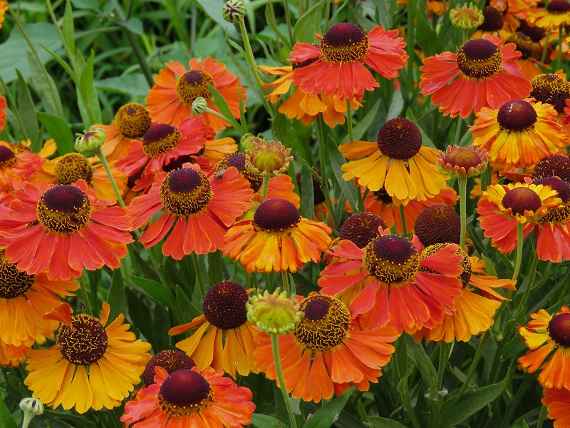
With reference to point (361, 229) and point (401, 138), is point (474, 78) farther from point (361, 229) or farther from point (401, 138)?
point (361, 229)

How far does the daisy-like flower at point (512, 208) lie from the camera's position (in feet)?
3.76

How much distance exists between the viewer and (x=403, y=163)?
147cm

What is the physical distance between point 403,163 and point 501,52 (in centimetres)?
28

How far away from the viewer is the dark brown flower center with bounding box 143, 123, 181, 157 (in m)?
1.50

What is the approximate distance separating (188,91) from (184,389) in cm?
76

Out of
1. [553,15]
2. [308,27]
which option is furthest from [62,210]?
[553,15]

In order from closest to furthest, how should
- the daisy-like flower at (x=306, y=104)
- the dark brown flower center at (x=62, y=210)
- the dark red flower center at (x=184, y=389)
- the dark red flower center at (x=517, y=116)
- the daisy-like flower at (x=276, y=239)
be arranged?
the dark red flower center at (x=184, y=389)
the daisy-like flower at (x=276, y=239)
the dark brown flower center at (x=62, y=210)
the dark red flower center at (x=517, y=116)
the daisy-like flower at (x=306, y=104)

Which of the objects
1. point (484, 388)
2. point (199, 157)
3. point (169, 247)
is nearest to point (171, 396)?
point (169, 247)

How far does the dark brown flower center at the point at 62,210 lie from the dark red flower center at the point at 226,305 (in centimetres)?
19

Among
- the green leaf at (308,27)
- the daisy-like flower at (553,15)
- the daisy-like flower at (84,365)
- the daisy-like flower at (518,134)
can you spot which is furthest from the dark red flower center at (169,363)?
the daisy-like flower at (553,15)

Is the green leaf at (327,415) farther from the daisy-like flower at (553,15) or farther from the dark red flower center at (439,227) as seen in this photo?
the daisy-like flower at (553,15)

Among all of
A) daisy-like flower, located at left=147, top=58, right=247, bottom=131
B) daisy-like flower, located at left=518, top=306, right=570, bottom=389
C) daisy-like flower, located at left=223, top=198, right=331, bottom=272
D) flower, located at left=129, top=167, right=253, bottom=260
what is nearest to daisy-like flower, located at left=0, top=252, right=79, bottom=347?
flower, located at left=129, top=167, right=253, bottom=260

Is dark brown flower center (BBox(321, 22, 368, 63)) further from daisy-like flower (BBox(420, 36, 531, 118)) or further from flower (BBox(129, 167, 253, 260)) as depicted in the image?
flower (BBox(129, 167, 253, 260))

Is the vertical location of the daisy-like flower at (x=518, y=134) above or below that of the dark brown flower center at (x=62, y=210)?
below
